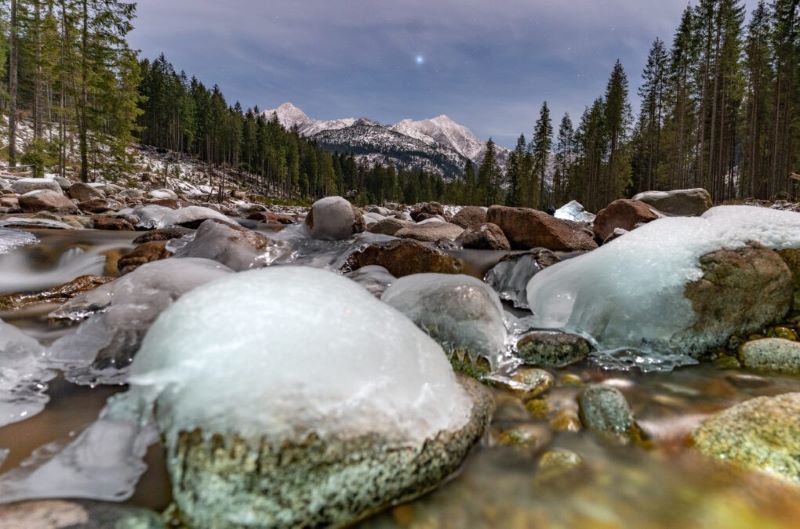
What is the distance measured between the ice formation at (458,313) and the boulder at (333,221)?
573 cm

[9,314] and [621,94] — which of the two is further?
[621,94]

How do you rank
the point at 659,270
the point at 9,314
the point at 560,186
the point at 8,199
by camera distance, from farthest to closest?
1. the point at 560,186
2. the point at 8,199
3. the point at 9,314
4. the point at 659,270

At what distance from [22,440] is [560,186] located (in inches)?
2676

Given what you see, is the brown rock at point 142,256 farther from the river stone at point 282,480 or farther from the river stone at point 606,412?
the river stone at point 606,412

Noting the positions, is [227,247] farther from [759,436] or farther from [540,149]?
[540,149]

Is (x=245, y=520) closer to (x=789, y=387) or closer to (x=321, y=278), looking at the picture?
(x=321, y=278)

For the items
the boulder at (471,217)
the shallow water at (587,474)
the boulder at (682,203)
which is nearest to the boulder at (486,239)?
the boulder at (471,217)

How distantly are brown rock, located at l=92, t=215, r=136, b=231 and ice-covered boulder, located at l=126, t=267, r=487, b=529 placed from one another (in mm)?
11541

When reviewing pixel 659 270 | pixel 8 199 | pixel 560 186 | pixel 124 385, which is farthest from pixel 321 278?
pixel 560 186

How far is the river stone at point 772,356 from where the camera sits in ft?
11.0

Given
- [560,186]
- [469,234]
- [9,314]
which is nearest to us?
[9,314]

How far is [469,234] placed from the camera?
978cm

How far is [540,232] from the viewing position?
31.0ft

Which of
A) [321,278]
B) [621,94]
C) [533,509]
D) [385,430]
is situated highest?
[621,94]
